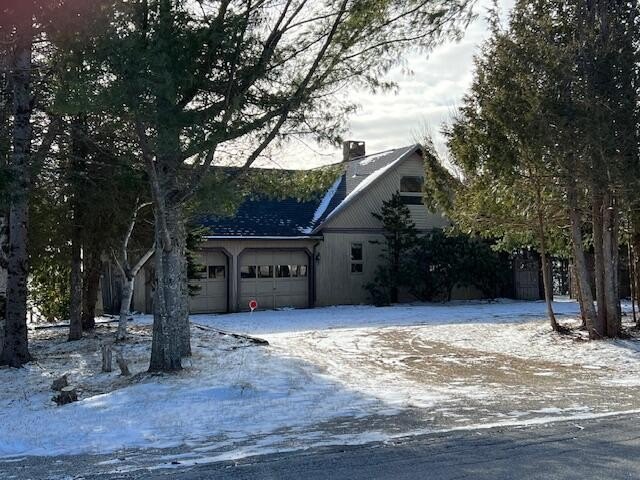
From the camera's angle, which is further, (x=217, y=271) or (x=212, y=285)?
(x=217, y=271)

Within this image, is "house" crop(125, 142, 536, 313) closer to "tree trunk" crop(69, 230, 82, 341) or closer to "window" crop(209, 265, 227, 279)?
"window" crop(209, 265, 227, 279)

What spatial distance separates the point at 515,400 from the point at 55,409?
230 inches

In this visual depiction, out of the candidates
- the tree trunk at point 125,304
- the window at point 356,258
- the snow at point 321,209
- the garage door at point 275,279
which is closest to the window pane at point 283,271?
the garage door at point 275,279

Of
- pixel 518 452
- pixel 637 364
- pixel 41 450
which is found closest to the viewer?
pixel 518 452

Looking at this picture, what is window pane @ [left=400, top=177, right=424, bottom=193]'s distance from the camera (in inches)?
1072

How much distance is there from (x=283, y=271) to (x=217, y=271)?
8.39 ft

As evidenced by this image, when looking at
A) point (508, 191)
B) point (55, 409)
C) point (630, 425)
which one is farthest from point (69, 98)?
point (508, 191)

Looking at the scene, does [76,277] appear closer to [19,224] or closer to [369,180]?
[19,224]

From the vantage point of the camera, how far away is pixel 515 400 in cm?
881

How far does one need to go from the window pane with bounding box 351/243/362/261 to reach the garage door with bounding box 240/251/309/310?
5.96 ft

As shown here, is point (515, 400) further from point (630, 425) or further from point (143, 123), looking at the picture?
point (143, 123)

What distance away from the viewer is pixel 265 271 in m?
25.2

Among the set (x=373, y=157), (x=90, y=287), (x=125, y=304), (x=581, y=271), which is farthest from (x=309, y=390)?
(x=373, y=157)

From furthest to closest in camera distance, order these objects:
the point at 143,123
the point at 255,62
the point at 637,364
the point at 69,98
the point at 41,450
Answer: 1. the point at 637,364
2. the point at 255,62
3. the point at 143,123
4. the point at 69,98
5. the point at 41,450
